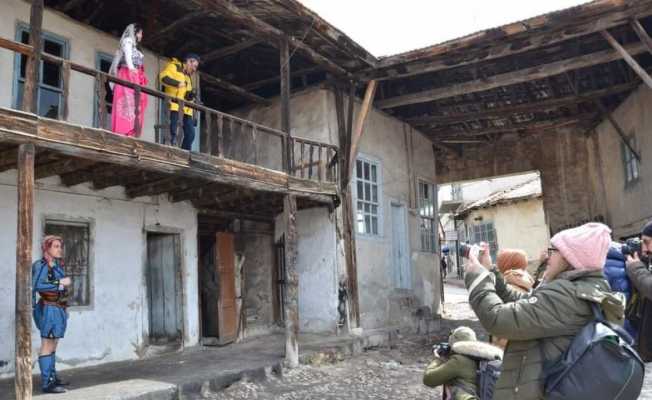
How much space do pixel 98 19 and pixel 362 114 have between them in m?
4.99

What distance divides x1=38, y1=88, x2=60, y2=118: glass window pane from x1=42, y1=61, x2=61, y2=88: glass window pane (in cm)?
14

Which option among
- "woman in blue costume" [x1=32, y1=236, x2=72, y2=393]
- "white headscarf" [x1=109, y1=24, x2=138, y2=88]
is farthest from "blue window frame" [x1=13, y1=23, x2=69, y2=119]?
"woman in blue costume" [x1=32, y1=236, x2=72, y2=393]

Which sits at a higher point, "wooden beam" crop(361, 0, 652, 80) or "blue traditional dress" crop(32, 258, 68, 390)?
"wooden beam" crop(361, 0, 652, 80)

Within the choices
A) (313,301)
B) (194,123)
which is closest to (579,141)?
(313,301)

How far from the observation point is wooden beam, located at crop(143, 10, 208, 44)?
28.2 feet

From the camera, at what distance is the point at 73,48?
859cm

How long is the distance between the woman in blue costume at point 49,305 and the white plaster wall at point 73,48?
8.53 feet

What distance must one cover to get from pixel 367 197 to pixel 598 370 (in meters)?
10.1

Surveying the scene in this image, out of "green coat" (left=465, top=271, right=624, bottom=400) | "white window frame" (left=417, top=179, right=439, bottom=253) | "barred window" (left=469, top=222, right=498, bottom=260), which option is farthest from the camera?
"barred window" (left=469, top=222, right=498, bottom=260)

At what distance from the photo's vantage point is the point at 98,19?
9211mm

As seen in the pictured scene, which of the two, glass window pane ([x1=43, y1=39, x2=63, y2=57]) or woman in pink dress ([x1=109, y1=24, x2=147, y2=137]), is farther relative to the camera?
glass window pane ([x1=43, y1=39, x2=63, y2=57])

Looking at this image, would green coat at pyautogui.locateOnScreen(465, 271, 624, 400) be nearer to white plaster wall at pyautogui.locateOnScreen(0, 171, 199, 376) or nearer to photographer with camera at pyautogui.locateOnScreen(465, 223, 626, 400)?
photographer with camera at pyautogui.locateOnScreen(465, 223, 626, 400)

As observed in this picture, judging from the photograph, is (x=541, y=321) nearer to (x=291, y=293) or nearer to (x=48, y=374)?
(x=48, y=374)

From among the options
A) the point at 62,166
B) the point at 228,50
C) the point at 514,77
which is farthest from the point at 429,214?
the point at 62,166
